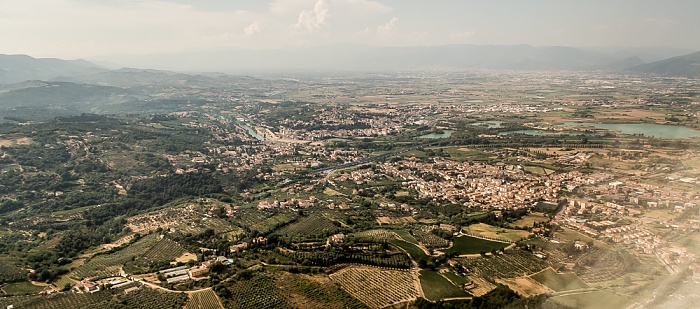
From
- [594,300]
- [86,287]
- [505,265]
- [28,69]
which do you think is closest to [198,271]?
[86,287]

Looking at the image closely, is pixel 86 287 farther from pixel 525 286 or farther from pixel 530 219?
pixel 530 219

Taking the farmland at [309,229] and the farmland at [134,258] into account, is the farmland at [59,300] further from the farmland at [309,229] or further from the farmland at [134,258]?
the farmland at [309,229]

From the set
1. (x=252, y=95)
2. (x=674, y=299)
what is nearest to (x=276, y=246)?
(x=674, y=299)

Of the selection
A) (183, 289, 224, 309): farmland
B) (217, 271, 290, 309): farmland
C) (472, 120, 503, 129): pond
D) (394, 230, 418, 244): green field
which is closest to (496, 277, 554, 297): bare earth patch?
(394, 230, 418, 244): green field

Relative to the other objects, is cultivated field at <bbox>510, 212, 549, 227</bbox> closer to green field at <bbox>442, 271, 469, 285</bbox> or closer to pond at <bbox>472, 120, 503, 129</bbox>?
green field at <bbox>442, 271, 469, 285</bbox>

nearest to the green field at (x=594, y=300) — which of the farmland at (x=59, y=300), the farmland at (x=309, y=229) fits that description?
the farmland at (x=309, y=229)
